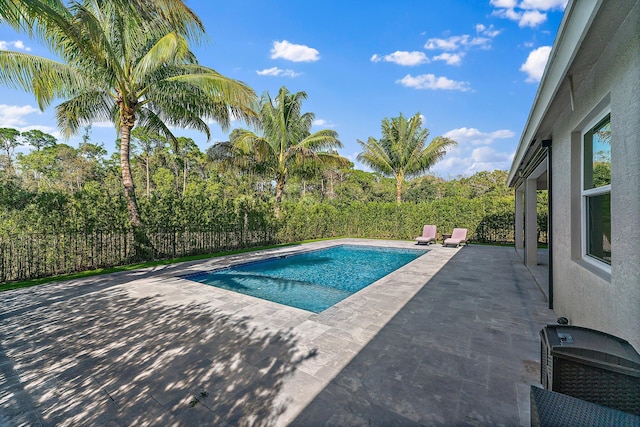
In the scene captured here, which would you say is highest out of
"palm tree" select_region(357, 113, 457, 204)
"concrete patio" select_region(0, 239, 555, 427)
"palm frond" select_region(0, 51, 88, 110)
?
"palm tree" select_region(357, 113, 457, 204)

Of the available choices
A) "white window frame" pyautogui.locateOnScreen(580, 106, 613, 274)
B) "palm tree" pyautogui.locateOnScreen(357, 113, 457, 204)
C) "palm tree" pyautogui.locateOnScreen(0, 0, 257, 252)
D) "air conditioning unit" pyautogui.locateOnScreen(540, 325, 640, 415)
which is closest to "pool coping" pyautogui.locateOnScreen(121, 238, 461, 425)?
"air conditioning unit" pyautogui.locateOnScreen(540, 325, 640, 415)

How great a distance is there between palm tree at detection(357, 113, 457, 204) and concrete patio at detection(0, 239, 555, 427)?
45.1 ft

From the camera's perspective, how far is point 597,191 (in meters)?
3.06

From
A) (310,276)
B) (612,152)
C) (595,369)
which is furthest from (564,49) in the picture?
(310,276)

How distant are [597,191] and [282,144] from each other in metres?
14.0

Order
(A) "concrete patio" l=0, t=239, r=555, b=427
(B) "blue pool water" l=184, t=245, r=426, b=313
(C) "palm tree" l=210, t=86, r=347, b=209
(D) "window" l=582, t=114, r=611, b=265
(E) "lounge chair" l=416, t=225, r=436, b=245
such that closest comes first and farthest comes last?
1. (A) "concrete patio" l=0, t=239, r=555, b=427
2. (D) "window" l=582, t=114, r=611, b=265
3. (B) "blue pool water" l=184, t=245, r=426, b=313
4. (E) "lounge chair" l=416, t=225, r=436, b=245
5. (C) "palm tree" l=210, t=86, r=347, b=209

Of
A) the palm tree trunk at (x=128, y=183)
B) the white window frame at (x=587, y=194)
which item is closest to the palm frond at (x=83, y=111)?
the palm tree trunk at (x=128, y=183)

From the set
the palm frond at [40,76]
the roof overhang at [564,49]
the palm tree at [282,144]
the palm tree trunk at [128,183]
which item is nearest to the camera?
the roof overhang at [564,49]

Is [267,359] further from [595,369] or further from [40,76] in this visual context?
[40,76]

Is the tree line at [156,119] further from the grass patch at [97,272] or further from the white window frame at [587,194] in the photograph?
the white window frame at [587,194]

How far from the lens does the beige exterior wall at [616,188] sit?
1.99m

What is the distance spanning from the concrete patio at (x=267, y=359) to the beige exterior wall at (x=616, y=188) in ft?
3.20

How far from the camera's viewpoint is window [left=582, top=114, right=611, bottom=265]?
2793 mm

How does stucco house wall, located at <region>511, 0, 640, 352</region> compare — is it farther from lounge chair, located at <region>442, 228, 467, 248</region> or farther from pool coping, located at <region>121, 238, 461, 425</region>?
lounge chair, located at <region>442, 228, 467, 248</region>
